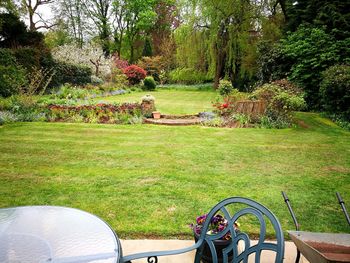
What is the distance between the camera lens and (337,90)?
28.6ft

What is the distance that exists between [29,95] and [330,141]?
8998mm

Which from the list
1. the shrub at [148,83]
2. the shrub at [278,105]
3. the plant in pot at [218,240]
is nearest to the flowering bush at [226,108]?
the shrub at [278,105]

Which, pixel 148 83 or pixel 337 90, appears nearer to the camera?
pixel 337 90

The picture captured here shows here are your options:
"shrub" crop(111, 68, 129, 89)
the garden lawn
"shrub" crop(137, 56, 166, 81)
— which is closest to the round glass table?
the garden lawn

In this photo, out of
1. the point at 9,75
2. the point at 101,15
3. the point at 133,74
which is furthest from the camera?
the point at 101,15

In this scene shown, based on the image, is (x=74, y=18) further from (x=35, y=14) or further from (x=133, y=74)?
(x=133, y=74)

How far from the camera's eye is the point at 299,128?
7711 mm

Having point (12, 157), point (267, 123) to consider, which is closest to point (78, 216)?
point (12, 157)

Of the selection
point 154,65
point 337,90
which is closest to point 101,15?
point 154,65

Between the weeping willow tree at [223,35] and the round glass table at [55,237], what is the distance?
15112 mm

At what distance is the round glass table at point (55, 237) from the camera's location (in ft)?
4.84

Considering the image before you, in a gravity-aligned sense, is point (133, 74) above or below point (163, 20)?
below

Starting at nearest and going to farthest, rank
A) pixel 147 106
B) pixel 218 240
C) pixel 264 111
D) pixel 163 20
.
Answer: pixel 218 240
pixel 264 111
pixel 147 106
pixel 163 20

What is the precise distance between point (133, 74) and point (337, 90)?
15299mm
